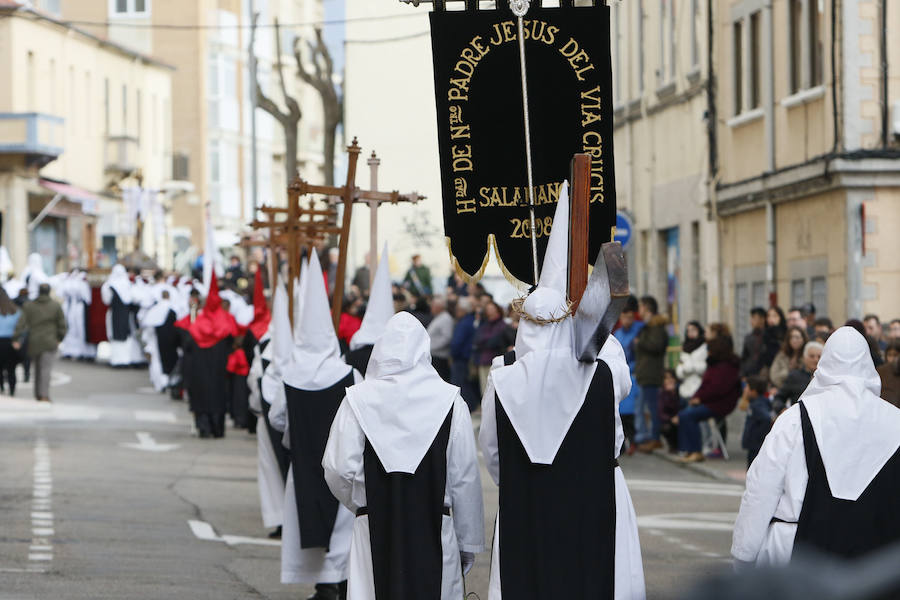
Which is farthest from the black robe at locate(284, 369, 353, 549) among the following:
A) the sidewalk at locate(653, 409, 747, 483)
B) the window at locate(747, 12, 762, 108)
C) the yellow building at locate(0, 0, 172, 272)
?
the yellow building at locate(0, 0, 172, 272)

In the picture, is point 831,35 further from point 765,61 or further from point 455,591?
point 455,591

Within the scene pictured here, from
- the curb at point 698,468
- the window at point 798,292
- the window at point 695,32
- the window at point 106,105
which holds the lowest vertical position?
the curb at point 698,468

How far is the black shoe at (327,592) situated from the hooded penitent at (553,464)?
3915 millimetres

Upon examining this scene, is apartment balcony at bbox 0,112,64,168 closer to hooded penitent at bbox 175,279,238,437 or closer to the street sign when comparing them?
hooded penitent at bbox 175,279,238,437

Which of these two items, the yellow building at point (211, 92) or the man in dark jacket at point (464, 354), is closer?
the man in dark jacket at point (464, 354)

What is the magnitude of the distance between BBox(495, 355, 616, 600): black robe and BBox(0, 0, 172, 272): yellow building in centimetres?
3873

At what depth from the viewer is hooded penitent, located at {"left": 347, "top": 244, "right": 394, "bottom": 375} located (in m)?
10.8

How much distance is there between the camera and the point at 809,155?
2345 cm

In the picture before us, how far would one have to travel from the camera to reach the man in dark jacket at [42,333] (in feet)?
92.1

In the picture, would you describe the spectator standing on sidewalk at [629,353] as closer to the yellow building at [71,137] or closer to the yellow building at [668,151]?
the yellow building at [668,151]

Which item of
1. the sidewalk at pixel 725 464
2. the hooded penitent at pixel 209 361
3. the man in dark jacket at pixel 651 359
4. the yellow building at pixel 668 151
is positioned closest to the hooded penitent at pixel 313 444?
the sidewalk at pixel 725 464

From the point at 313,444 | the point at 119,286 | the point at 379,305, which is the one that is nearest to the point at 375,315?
the point at 379,305

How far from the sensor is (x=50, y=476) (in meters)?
17.9

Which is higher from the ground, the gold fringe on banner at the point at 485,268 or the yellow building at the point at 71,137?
the yellow building at the point at 71,137
